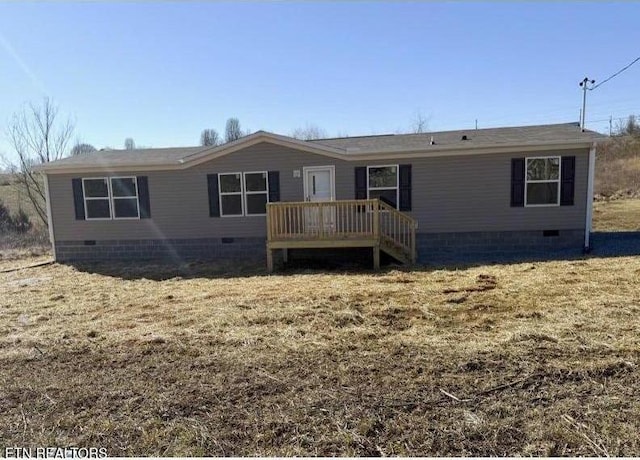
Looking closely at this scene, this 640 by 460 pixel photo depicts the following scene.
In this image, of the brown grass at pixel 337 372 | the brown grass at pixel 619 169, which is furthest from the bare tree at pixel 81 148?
the brown grass at pixel 619 169

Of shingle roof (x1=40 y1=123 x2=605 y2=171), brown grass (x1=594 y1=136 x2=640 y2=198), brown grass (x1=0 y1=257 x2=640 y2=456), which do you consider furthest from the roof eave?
brown grass (x1=594 y1=136 x2=640 y2=198)

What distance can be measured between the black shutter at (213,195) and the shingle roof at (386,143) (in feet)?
2.05

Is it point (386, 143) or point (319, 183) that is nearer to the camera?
point (319, 183)

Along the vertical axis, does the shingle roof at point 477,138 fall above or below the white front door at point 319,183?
above

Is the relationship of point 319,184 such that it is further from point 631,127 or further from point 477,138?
point 631,127

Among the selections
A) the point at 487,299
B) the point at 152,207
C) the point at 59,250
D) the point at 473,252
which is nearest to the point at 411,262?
the point at 473,252

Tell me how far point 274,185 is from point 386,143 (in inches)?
126

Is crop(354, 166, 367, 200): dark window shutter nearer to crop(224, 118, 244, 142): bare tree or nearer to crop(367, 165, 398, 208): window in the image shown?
crop(367, 165, 398, 208): window

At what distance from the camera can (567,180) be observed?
999 centimetres

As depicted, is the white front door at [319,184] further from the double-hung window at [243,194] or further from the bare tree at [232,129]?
the bare tree at [232,129]

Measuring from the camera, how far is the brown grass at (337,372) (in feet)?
8.84

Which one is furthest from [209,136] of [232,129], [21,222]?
[21,222]

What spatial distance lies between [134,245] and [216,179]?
10.2ft

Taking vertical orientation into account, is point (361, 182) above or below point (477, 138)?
below
